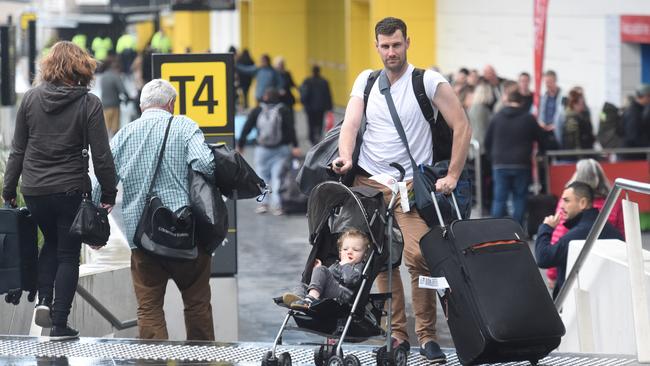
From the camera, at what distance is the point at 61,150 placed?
779cm

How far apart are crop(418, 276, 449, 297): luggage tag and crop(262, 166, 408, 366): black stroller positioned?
0.65 ft

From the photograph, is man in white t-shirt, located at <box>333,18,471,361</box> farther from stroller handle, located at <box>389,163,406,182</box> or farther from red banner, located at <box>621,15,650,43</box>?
red banner, located at <box>621,15,650,43</box>

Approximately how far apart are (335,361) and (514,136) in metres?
9.83

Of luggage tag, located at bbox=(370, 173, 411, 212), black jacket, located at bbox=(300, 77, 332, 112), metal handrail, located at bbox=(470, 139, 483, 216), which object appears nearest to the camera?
luggage tag, located at bbox=(370, 173, 411, 212)

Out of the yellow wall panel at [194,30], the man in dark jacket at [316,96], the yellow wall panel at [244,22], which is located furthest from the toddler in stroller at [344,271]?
the yellow wall panel at [194,30]

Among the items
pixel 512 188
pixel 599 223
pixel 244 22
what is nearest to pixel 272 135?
pixel 512 188

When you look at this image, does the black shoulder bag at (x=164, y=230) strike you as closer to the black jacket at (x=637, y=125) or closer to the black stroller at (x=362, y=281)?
the black stroller at (x=362, y=281)

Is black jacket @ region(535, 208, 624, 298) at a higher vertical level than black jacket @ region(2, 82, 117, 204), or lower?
lower

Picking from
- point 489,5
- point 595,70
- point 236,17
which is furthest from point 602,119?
point 236,17

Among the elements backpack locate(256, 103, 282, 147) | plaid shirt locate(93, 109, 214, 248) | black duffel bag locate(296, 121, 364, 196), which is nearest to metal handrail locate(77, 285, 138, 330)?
plaid shirt locate(93, 109, 214, 248)

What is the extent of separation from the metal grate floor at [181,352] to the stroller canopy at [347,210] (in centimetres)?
76

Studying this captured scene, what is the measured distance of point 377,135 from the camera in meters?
7.81

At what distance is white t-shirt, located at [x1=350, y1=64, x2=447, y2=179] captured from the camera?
303 inches

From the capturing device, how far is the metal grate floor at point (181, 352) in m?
7.55
